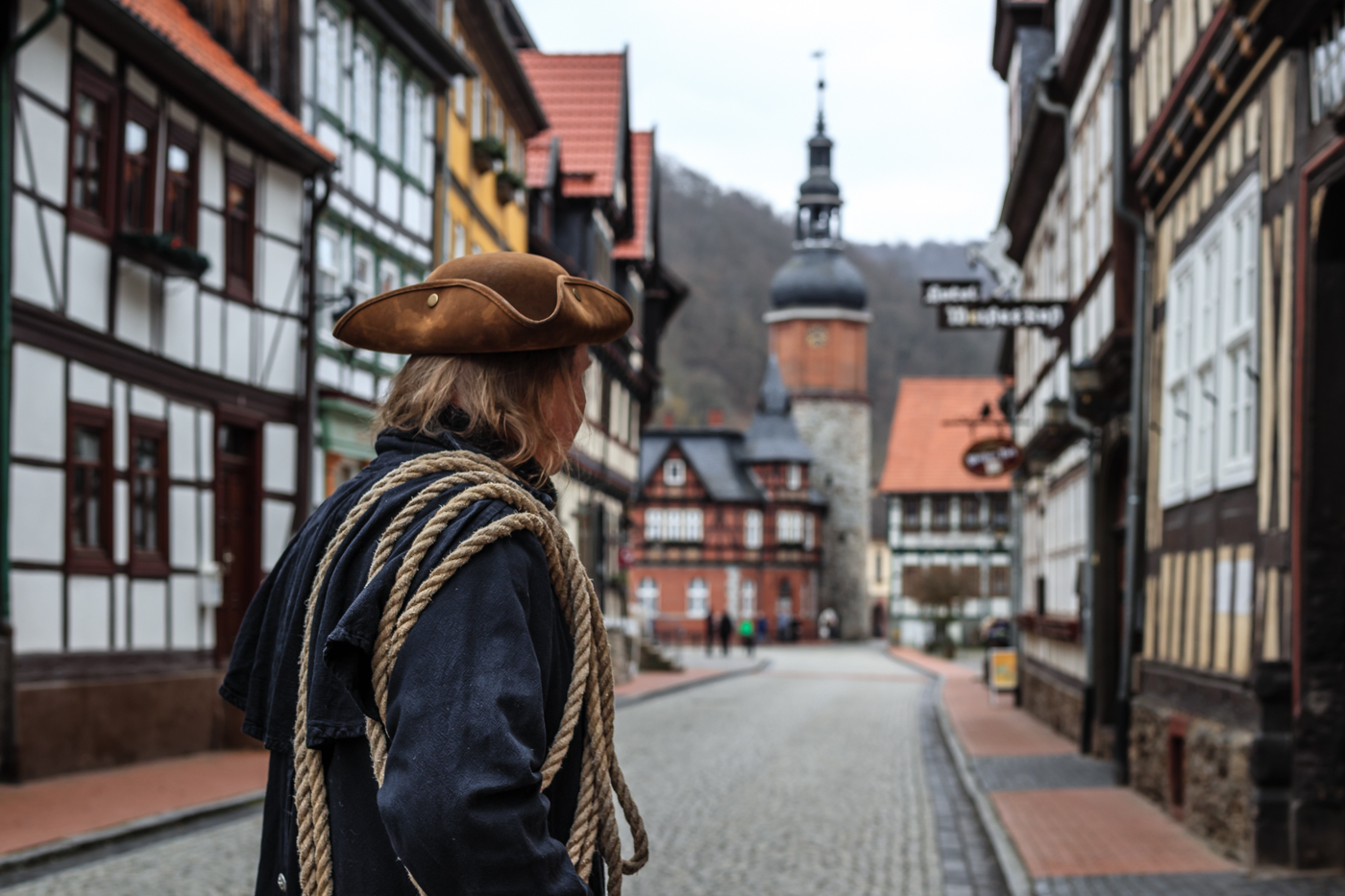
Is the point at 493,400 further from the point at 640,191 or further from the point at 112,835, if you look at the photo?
the point at 640,191

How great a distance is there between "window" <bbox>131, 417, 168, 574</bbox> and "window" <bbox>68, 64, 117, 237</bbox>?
5.69 ft

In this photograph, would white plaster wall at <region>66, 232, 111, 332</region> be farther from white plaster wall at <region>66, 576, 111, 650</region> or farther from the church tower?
the church tower

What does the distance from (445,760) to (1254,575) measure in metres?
8.30

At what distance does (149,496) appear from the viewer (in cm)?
1500

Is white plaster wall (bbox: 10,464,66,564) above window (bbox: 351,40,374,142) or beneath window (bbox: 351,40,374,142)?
beneath

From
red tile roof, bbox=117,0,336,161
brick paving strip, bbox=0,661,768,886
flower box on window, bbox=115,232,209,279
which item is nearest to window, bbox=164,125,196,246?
flower box on window, bbox=115,232,209,279

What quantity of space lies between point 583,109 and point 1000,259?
503 inches

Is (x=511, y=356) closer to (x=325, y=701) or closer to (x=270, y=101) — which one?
(x=325, y=701)

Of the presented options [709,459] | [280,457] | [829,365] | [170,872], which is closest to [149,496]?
[280,457]

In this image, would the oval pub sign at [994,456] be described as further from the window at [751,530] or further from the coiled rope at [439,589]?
the window at [751,530]

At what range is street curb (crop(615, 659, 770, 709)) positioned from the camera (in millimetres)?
27656

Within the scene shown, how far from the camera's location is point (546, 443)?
2.46 m

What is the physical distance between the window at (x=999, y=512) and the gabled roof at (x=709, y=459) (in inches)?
A: 516

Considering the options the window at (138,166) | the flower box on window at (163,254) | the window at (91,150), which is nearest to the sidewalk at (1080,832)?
the flower box on window at (163,254)
